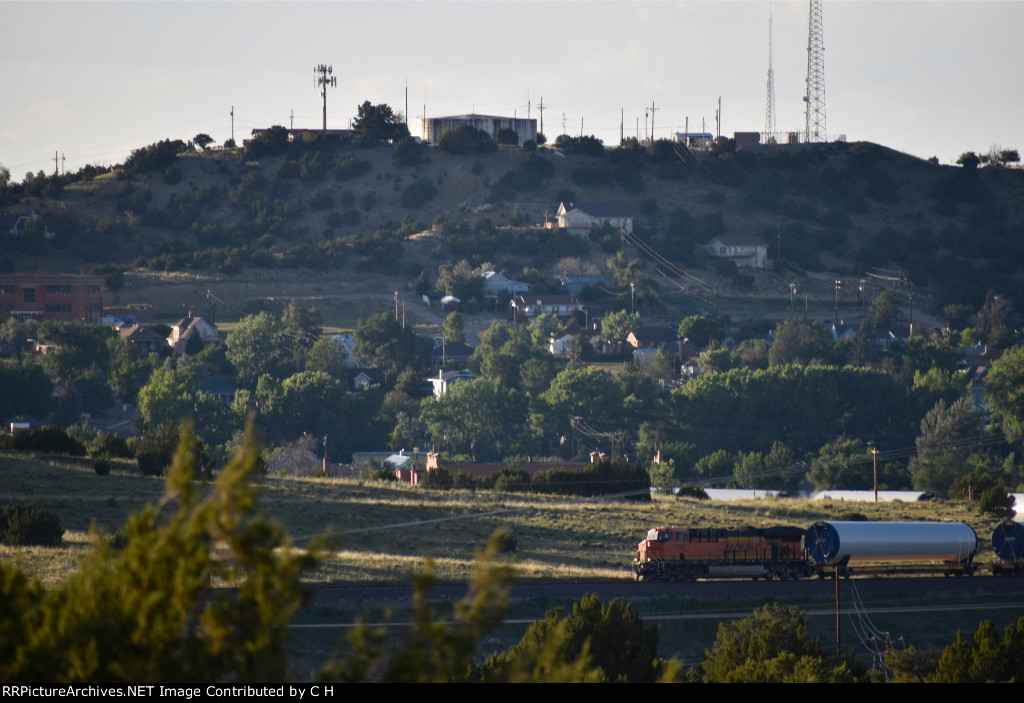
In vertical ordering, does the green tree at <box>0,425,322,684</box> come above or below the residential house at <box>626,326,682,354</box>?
above

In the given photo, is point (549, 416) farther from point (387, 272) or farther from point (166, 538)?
point (166, 538)

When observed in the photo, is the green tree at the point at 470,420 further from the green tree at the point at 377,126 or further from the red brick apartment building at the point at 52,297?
the green tree at the point at 377,126

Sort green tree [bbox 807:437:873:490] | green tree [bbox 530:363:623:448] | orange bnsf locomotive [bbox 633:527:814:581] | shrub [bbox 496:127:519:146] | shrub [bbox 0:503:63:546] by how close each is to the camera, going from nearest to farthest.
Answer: shrub [bbox 0:503:63:546]
orange bnsf locomotive [bbox 633:527:814:581]
green tree [bbox 807:437:873:490]
green tree [bbox 530:363:623:448]
shrub [bbox 496:127:519:146]

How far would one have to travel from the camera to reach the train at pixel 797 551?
3319 centimetres

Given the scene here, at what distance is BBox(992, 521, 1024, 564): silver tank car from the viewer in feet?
117

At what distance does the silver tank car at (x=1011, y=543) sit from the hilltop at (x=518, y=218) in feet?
267

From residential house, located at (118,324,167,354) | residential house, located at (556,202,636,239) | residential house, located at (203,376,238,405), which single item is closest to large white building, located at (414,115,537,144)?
residential house, located at (556,202,636,239)

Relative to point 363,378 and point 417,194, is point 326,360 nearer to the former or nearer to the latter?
point 363,378

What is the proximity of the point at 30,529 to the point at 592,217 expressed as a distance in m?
112

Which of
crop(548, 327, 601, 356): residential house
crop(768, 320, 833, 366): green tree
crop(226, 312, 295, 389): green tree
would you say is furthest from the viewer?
crop(548, 327, 601, 356): residential house

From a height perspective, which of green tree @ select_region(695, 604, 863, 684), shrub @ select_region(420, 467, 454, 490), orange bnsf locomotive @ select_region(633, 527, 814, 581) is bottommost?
shrub @ select_region(420, 467, 454, 490)

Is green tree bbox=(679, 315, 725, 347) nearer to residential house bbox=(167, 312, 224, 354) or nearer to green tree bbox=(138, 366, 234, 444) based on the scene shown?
residential house bbox=(167, 312, 224, 354)

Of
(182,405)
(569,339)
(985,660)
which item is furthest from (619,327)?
(985,660)

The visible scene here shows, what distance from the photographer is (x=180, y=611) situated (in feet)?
20.7
